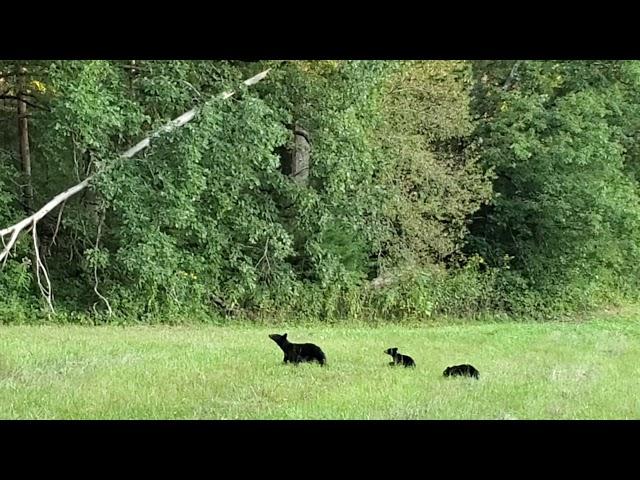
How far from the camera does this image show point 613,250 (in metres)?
11.3

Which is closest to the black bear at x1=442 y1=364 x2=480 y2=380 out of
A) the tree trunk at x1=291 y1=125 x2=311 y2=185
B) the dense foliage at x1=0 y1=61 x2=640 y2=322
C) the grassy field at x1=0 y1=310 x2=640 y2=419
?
the grassy field at x1=0 y1=310 x2=640 y2=419

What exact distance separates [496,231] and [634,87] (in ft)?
10.1

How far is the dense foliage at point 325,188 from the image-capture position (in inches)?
330

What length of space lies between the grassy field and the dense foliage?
5.78 feet

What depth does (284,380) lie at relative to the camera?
460cm

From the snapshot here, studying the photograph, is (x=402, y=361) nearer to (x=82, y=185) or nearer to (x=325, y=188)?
(x=325, y=188)

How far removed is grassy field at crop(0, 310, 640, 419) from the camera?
400 cm

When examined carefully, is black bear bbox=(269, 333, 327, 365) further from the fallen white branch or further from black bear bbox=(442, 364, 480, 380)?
the fallen white branch

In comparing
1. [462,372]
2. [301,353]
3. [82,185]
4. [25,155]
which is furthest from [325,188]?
[462,372]

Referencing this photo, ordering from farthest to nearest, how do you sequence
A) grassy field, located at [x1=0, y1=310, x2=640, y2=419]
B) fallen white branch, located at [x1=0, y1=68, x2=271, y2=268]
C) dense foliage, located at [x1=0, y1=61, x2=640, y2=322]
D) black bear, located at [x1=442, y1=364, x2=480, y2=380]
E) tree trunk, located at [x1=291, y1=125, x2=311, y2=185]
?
tree trunk, located at [x1=291, y1=125, x2=311, y2=185], dense foliage, located at [x1=0, y1=61, x2=640, y2=322], fallen white branch, located at [x1=0, y1=68, x2=271, y2=268], black bear, located at [x1=442, y1=364, x2=480, y2=380], grassy field, located at [x1=0, y1=310, x2=640, y2=419]

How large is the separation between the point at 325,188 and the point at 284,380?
5.16m

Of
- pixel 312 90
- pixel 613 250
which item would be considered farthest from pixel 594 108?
pixel 312 90
